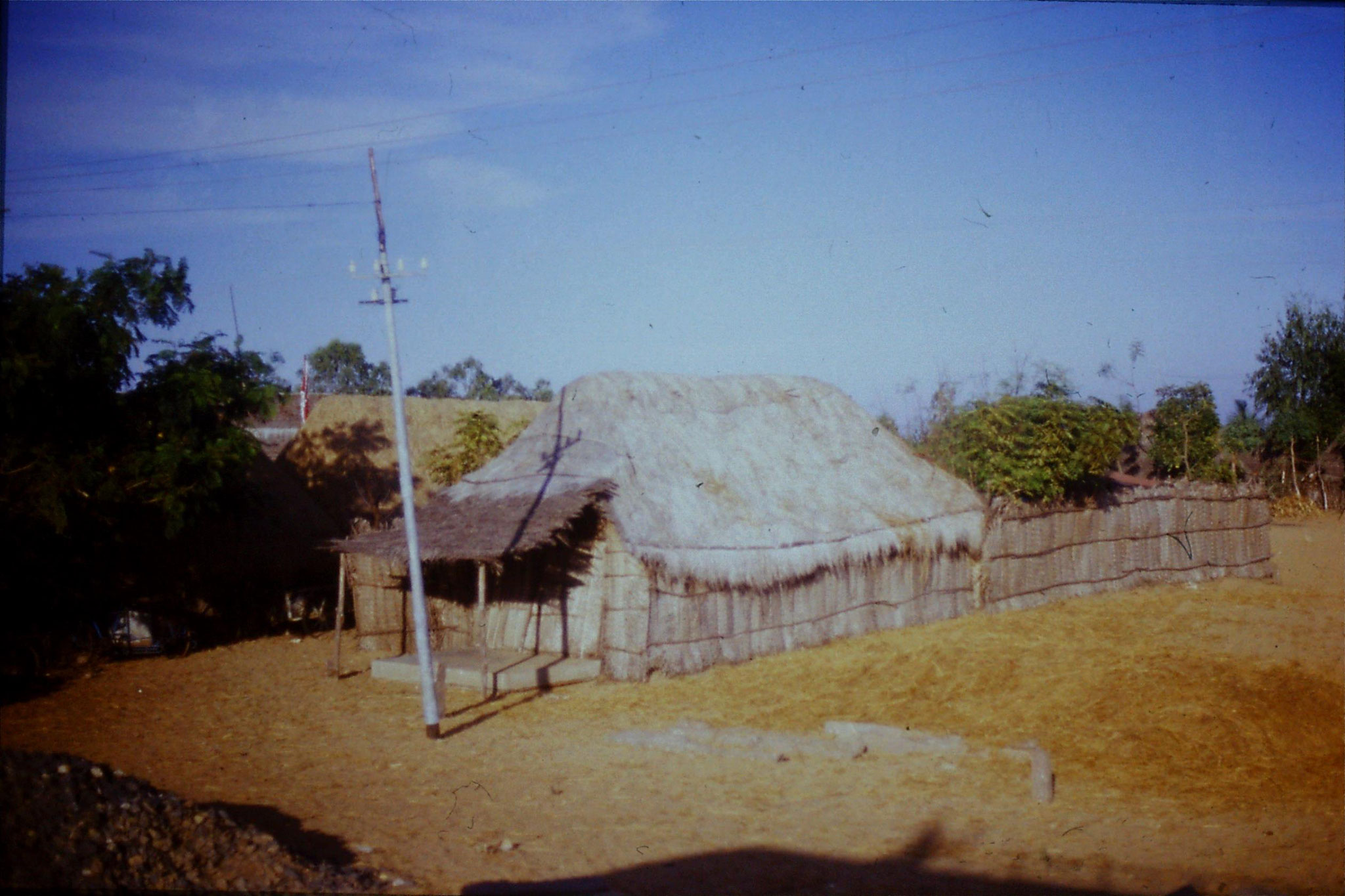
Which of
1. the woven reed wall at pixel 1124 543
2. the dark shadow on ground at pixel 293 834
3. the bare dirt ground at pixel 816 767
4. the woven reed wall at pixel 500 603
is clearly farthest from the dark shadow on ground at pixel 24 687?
the woven reed wall at pixel 1124 543

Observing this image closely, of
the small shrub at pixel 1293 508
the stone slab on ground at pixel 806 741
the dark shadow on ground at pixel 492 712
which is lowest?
the dark shadow on ground at pixel 492 712

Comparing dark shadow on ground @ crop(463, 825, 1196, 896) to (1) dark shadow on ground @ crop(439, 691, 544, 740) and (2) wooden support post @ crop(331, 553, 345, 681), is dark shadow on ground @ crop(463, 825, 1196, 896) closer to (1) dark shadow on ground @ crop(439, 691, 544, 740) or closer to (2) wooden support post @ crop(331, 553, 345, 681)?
(1) dark shadow on ground @ crop(439, 691, 544, 740)

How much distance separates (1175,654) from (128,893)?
12476 millimetres

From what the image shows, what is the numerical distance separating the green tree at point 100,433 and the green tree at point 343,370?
35562mm

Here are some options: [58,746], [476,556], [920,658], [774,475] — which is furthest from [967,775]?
[58,746]

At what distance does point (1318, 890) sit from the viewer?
6473 mm

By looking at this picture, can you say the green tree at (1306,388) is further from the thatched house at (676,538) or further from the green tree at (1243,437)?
the thatched house at (676,538)

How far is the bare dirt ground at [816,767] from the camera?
7.03 meters

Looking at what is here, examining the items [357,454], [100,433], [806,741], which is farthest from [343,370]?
[806,741]

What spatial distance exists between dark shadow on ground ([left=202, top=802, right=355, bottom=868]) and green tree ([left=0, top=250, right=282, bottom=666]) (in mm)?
6070

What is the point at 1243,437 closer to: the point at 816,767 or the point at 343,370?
the point at 816,767

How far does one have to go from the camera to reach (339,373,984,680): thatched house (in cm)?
1388

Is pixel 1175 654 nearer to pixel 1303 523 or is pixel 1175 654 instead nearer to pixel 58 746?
pixel 58 746

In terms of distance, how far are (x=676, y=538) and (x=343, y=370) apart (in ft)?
138
